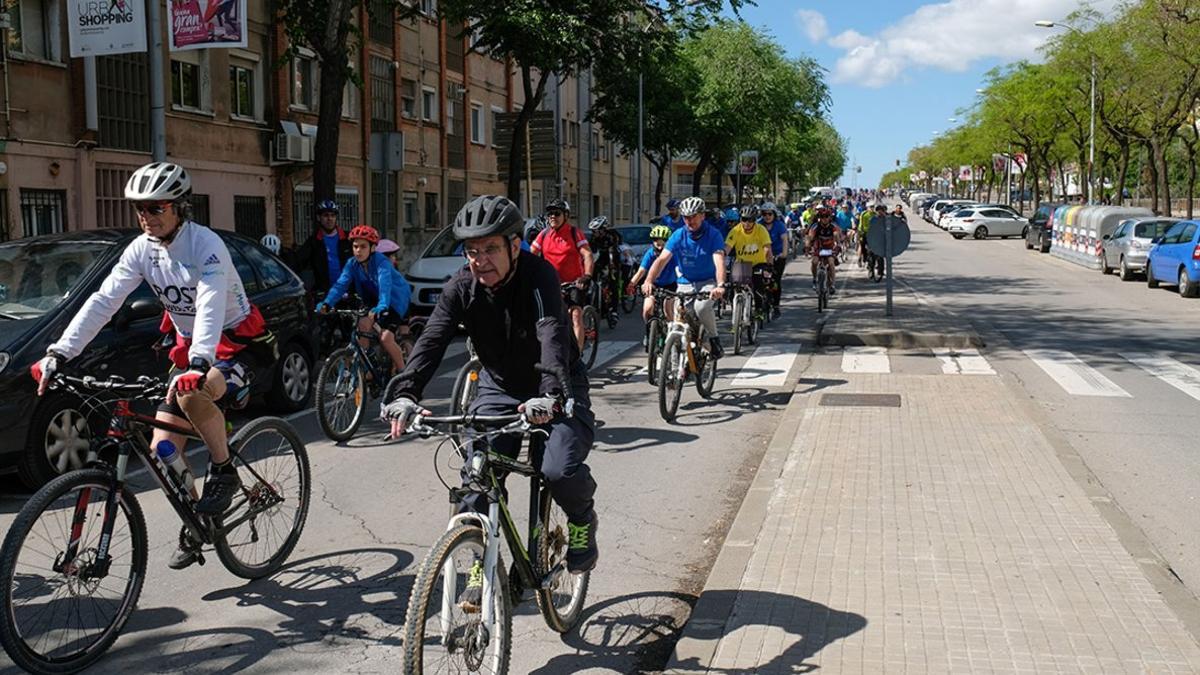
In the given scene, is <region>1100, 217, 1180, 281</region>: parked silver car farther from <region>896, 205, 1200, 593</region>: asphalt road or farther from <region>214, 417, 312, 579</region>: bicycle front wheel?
<region>214, 417, 312, 579</region>: bicycle front wheel

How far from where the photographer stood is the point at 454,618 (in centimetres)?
355

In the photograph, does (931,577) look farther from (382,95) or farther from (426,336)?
(382,95)

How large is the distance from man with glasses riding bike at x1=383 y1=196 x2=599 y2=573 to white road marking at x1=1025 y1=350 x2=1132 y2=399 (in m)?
8.39

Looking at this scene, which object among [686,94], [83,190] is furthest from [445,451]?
[686,94]

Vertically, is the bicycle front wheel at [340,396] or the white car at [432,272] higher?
the white car at [432,272]

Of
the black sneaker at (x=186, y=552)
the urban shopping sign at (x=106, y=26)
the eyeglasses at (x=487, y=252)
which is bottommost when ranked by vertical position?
the black sneaker at (x=186, y=552)

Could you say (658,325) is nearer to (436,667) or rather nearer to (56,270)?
(56,270)

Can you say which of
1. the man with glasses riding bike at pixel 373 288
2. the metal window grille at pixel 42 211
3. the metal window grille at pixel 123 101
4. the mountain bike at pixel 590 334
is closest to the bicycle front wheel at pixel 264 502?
the man with glasses riding bike at pixel 373 288

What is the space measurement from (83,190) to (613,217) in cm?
4217

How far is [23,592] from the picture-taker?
4.19 meters

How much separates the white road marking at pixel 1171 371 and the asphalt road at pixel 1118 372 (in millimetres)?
11

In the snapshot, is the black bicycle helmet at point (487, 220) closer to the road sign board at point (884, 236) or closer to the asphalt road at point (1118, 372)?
the asphalt road at point (1118, 372)

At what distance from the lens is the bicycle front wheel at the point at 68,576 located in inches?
162

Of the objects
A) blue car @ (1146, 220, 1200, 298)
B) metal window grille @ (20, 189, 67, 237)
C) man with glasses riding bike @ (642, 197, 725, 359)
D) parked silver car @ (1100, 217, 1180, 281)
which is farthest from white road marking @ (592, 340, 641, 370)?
parked silver car @ (1100, 217, 1180, 281)
